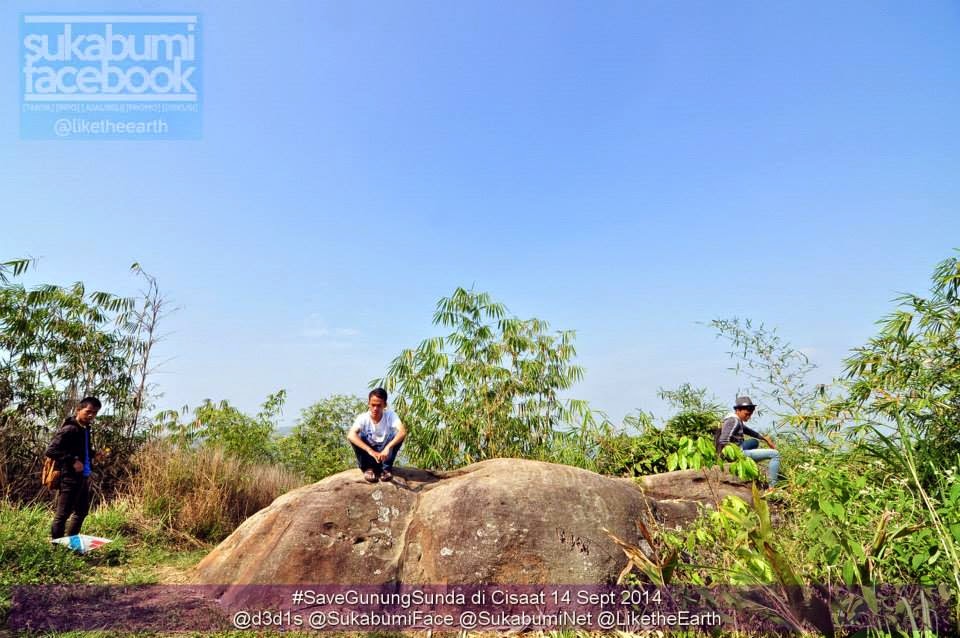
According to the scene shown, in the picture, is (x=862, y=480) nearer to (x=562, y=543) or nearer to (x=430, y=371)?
(x=562, y=543)

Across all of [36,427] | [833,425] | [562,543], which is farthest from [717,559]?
[36,427]

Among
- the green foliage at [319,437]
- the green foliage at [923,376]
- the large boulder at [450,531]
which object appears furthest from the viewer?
the green foliage at [319,437]

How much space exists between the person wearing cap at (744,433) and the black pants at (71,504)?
283 inches

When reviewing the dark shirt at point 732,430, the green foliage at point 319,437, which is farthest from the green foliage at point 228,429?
the dark shirt at point 732,430

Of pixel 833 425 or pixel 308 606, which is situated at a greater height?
pixel 833 425

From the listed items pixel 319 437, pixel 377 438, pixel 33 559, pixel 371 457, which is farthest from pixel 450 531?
pixel 319 437

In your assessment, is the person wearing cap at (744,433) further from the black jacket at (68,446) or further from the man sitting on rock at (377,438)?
the black jacket at (68,446)

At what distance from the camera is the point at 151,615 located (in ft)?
15.6

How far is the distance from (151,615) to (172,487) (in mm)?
3509

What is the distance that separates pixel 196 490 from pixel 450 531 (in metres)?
A: 4.57

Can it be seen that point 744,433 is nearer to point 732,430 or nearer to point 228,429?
point 732,430

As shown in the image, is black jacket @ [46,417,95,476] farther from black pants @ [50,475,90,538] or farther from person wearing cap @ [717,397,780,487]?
person wearing cap @ [717,397,780,487]

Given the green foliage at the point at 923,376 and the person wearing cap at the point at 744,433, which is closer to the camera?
the green foliage at the point at 923,376

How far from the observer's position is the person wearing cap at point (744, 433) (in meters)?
6.16
